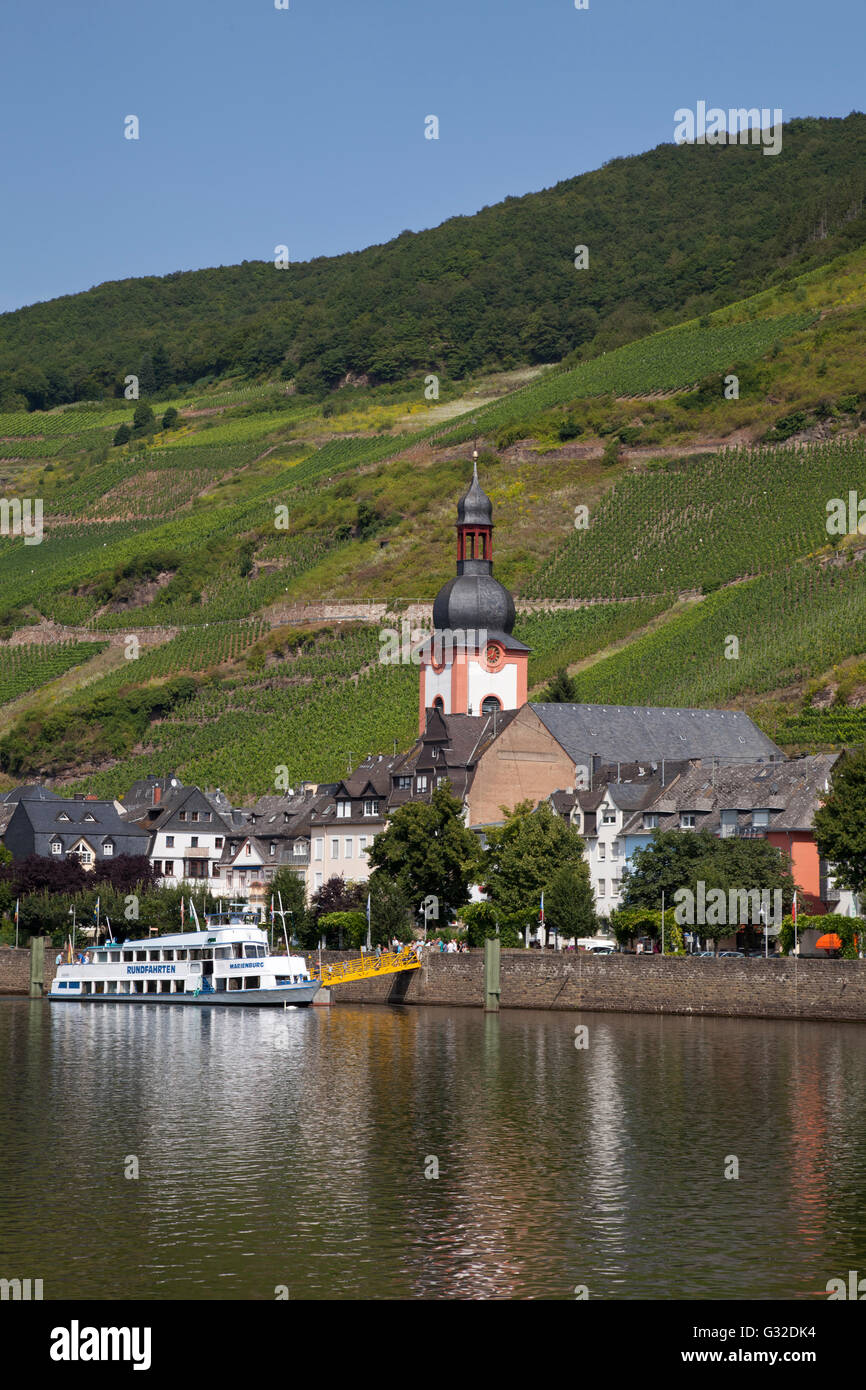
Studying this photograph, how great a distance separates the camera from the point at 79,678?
187 metres

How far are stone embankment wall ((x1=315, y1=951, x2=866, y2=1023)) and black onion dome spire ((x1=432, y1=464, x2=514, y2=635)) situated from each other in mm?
46364

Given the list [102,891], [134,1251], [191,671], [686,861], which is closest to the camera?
[134,1251]

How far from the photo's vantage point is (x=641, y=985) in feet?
236

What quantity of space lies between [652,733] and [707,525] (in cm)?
6958

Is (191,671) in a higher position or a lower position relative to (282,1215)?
higher

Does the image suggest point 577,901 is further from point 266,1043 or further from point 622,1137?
point 622,1137

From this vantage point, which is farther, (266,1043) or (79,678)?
(79,678)

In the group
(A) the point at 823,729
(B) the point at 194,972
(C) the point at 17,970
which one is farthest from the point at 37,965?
(A) the point at 823,729

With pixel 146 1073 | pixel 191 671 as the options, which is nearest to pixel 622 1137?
pixel 146 1073

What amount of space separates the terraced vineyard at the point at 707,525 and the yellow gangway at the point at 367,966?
8146 centimetres

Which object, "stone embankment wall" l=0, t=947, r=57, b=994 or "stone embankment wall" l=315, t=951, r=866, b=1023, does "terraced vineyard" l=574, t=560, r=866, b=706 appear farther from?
"stone embankment wall" l=315, t=951, r=866, b=1023

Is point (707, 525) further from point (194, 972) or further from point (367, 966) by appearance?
point (367, 966)

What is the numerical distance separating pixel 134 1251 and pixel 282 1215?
3.71 metres
